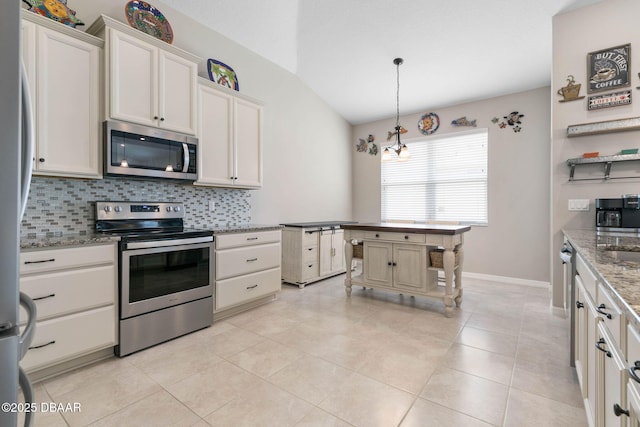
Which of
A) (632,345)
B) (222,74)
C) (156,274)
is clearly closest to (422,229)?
(632,345)

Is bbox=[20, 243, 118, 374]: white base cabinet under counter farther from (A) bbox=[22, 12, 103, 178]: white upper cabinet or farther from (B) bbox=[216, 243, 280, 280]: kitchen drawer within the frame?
(B) bbox=[216, 243, 280, 280]: kitchen drawer

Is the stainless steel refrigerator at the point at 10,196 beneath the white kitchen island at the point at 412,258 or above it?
above

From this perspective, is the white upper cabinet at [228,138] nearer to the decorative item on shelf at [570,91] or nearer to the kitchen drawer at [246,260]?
the kitchen drawer at [246,260]

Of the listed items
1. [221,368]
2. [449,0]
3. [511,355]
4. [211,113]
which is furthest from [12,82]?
[449,0]

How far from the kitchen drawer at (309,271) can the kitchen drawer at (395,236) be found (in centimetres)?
102

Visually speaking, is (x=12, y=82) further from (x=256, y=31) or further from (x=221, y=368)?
(x=256, y=31)

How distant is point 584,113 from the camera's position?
2.90m

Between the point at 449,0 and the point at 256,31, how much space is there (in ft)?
7.11

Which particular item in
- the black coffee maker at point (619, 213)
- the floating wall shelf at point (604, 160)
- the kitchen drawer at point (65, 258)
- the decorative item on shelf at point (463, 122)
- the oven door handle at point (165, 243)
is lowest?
the kitchen drawer at point (65, 258)

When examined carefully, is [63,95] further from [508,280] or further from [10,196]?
[508,280]

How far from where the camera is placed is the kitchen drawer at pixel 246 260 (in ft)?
9.32

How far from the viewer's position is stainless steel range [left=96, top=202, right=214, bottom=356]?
2193 mm

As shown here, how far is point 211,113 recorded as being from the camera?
9.93 feet

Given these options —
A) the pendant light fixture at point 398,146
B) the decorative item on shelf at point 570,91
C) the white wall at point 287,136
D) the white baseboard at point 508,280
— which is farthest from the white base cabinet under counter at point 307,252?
the decorative item on shelf at point 570,91
